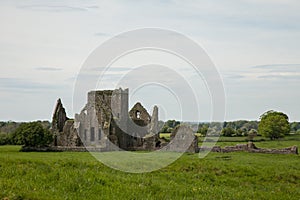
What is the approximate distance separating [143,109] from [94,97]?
903 cm

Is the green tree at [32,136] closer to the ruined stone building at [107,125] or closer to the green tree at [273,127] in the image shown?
the ruined stone building at [107,125]

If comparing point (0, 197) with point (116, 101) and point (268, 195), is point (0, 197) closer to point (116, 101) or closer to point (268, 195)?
point (268, 195)

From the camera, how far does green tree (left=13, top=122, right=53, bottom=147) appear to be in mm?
60588

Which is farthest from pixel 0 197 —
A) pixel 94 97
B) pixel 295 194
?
pixel 94 97

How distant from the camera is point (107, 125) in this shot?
7012 centimetres

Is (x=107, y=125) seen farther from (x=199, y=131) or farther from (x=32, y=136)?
(x=199, y=131)

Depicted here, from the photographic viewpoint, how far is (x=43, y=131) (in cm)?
6259

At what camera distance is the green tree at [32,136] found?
2385 inches

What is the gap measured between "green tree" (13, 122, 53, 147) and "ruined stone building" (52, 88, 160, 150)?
21.1 ft

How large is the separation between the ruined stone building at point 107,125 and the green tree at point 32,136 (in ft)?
21.1

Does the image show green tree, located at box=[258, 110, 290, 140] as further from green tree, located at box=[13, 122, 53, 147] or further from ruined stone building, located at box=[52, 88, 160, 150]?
green tree, located at box=[13, 122, 53, 147]

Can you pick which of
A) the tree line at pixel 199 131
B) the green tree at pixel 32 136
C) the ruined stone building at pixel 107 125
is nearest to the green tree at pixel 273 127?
the tree line at pixel 199 131

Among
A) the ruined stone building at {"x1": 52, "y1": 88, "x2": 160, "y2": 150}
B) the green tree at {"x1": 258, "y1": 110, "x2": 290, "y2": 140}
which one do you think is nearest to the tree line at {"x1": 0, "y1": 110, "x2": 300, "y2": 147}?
the green tree at {"x1": 258, "y1": 110, "x2": 290, "y2": 140}

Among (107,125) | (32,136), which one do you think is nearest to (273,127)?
(107,125)
